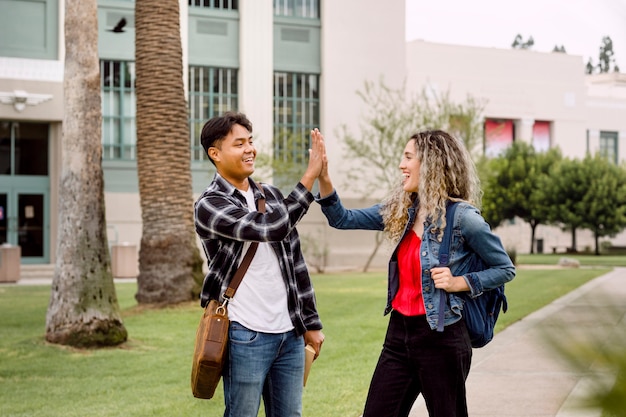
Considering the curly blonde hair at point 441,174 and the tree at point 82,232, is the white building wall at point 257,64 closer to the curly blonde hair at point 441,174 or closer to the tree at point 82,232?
the tree at point 82,232

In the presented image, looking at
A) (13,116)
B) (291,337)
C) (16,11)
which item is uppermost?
(16,11)

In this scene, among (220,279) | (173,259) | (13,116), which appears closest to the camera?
(220,279)

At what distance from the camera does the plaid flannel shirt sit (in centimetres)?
400

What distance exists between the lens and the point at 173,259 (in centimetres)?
1614

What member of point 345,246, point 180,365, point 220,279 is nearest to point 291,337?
point 220,279

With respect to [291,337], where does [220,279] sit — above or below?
above

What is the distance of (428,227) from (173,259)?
477 inches

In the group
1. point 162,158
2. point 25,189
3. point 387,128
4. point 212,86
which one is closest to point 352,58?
point 387,128

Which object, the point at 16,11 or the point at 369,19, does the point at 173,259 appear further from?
the point at 369,19

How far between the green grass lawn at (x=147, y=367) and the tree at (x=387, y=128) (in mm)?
16262

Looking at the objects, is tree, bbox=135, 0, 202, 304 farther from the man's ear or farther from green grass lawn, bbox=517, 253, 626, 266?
green grass lawn, bbox=517, 253, 626, 266

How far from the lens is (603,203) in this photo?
51.2 meters

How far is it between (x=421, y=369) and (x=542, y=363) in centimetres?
349

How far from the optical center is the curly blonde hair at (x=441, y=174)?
4.32 m
